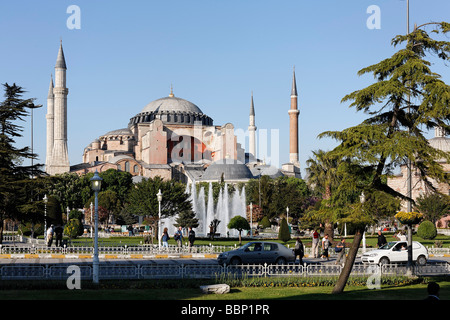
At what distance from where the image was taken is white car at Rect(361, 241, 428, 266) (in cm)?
2091

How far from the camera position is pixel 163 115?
106 meters

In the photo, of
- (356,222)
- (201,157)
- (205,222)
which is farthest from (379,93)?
(201,157)

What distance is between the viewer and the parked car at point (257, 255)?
19797 mm

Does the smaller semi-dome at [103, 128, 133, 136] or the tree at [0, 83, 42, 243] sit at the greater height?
the smaller semi-dome at [103, 128, 133, 136]

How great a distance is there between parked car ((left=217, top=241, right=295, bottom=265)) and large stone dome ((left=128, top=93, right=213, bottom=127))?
82.6m

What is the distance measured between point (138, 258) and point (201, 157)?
77.7m

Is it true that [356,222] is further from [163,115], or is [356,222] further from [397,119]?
[163,115]

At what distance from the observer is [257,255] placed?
20.2 metres

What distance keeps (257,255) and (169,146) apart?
8052 centimetres

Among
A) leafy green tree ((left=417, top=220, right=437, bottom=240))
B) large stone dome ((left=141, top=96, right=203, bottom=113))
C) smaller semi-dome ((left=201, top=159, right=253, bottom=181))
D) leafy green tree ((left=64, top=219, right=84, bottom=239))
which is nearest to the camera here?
leafy green tree ((left=64, top=219, right=84, bottom=239))

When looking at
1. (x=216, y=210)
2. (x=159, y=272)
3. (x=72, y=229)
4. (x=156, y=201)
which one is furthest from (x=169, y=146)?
(x=159, y=272)

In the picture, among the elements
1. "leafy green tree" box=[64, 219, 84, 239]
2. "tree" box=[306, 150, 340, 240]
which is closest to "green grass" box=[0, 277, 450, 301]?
"tree" box=[306, 150, 340, 240]

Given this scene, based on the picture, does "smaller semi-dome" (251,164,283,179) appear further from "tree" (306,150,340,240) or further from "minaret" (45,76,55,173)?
"tree" (306,150,340,240)

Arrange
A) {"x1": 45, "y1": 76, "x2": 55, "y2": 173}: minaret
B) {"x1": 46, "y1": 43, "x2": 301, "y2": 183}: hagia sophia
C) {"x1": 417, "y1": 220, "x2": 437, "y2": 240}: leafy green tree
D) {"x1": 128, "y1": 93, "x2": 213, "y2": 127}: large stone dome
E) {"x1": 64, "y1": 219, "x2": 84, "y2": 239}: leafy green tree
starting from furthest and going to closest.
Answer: {"x1": 128, "y1": 93, "x2": 213, "y2": 127}: large stone dome → {"x1": 45, "y1": 76, "x2": 55, "y2": 173}: minaret → {"x1": 46, "y1": 43, "x2": 301, "y2": 183}: hagia sophia → {"x1": 417, "y1": 220, "x2": 437, "y2": 240}: leafy green tree → {"x1": 64, "y1": 219, "x2": 84, "y2": 239}: leafy green tree
